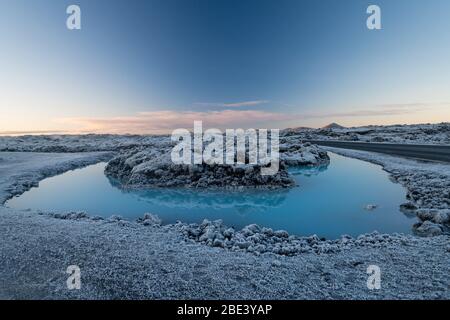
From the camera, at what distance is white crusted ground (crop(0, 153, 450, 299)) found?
5.97 metres

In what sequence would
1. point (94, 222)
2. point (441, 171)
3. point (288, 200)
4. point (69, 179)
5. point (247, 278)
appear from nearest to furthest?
point (247, 278) → point (94, 222) → point (288, 200) → point (441, 171) → point (69, 179)

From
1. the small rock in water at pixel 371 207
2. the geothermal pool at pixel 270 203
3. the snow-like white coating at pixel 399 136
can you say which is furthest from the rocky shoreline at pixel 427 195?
the snow-like white coating at pixel 399 136

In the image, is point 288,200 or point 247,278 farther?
point 288,200

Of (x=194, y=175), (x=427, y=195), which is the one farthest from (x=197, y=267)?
(x=194, y=175)

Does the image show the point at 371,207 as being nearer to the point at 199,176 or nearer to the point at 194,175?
the point at 199,176

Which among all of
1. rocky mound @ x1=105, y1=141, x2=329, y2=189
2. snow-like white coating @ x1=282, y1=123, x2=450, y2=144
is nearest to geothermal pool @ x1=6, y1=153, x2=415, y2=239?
rocky mound @ x1=105, y1=141, x2=329, y2=189

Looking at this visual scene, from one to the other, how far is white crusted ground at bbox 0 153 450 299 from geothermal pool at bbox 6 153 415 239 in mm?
2741

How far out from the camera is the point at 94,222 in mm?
10750

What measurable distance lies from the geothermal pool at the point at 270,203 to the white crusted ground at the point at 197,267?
2.74 m

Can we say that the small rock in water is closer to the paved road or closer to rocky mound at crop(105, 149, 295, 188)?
rocky mound at crop(105, 149, 295, 188)

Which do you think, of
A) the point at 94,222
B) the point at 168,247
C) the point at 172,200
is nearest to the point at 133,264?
the point at 168,247

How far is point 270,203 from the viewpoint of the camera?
15758mm
